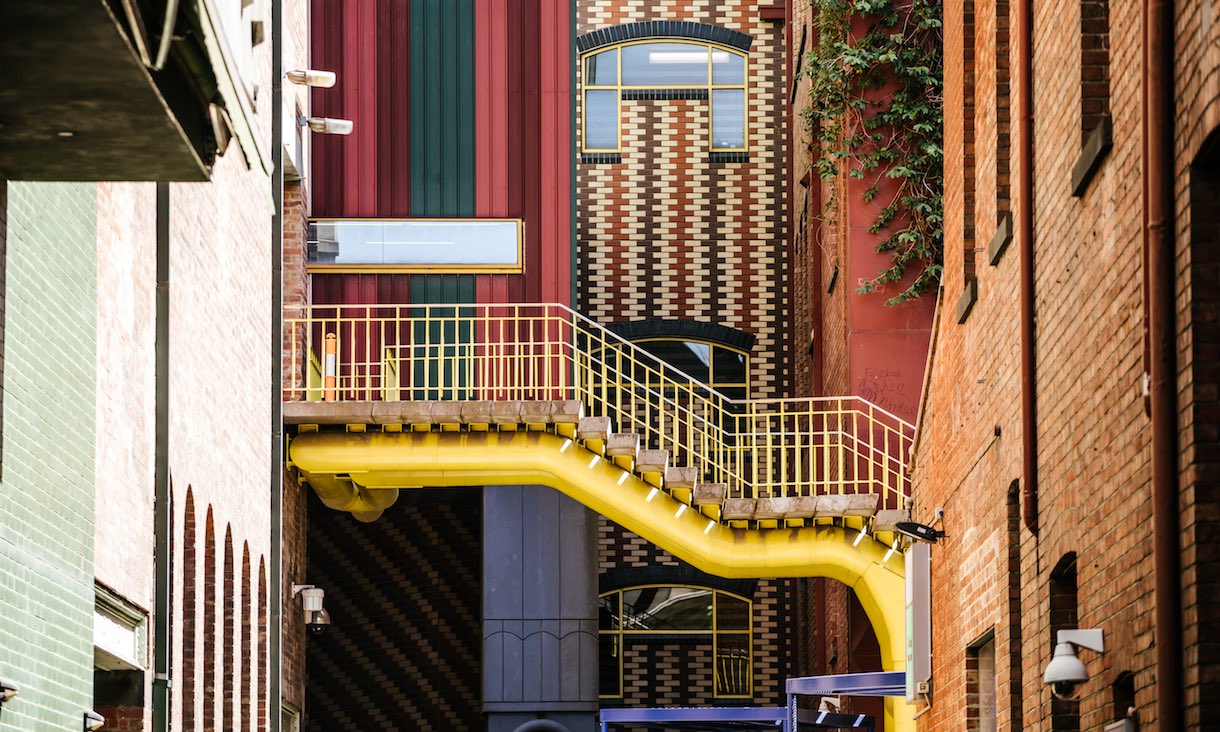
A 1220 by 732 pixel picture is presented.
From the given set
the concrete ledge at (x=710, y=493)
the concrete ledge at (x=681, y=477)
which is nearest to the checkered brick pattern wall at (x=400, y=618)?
the concrete ledge at (x=681, y=477)

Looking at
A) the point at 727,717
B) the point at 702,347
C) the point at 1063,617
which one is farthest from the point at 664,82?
the point at 1063,617

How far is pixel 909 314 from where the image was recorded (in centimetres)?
2066

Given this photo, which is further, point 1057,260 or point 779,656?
point 779,656

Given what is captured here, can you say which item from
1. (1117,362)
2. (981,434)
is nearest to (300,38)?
(981,434)

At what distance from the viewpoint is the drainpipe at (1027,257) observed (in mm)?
10641

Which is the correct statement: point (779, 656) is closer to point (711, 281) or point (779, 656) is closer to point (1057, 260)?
point (711, 281)

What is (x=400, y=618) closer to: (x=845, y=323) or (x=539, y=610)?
(x=539, y=610)

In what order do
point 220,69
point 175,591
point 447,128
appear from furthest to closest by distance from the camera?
point 447,128 < point 175,591 < point 220,69

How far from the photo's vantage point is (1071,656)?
9039mm

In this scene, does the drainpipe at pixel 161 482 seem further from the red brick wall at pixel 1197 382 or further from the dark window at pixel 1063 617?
the red brick wall at pixel 1197 382

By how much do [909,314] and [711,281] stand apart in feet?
21.3

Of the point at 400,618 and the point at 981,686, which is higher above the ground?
the point at 400,618

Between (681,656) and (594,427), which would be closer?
(594,427)

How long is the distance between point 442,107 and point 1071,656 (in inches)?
569
